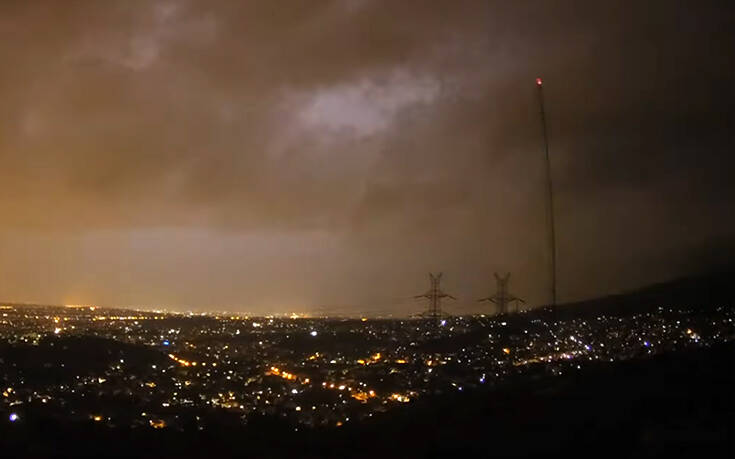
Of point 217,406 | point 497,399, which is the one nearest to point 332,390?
point 217,406

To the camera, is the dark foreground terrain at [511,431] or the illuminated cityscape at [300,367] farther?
the illuminated cityscape at [300,367]

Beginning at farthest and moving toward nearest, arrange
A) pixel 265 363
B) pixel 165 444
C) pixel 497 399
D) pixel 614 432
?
pixel 265 363 < pixel 497 399 < pixel 165 444 < pixel 614 432

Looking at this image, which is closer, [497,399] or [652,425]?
[652,425]

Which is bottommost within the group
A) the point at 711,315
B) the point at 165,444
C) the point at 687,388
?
the point at 165,444

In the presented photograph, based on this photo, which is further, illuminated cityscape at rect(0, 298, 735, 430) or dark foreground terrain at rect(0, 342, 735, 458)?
illuminated cityscape at rect(0, 298, 735, 430)

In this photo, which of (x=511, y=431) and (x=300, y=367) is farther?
(x=300, y=367)

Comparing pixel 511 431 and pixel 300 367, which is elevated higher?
pixel 300 367

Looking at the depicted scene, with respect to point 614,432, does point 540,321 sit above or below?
above

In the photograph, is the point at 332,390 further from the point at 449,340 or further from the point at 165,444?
the point at 449,340
